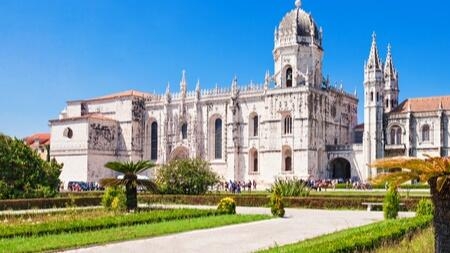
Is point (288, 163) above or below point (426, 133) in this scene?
below

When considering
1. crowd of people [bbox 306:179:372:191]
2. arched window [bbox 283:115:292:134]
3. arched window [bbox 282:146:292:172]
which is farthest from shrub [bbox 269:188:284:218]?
arched window [bbox 283:115:292:134]

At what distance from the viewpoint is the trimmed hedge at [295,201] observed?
31875 mm

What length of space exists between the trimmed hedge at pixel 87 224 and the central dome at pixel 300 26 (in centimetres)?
3718

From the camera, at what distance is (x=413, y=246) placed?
15086 mm

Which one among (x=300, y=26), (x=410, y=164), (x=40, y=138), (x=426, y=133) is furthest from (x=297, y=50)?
(x=410, y=164)

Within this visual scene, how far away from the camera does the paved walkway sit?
16.1 meters

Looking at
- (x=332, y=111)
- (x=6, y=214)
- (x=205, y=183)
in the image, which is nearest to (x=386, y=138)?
(x=332, y=111)

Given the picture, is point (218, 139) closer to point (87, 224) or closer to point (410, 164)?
point (87, 224)

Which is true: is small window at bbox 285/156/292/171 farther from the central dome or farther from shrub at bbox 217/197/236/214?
shrub at bbox 217/197/236/214

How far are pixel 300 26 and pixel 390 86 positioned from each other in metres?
15.5

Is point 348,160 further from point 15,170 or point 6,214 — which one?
point 6,214

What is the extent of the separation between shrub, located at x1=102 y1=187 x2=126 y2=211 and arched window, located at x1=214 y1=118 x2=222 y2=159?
34656 millimetres

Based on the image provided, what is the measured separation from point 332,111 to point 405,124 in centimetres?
742

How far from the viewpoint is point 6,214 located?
25.1 metres
